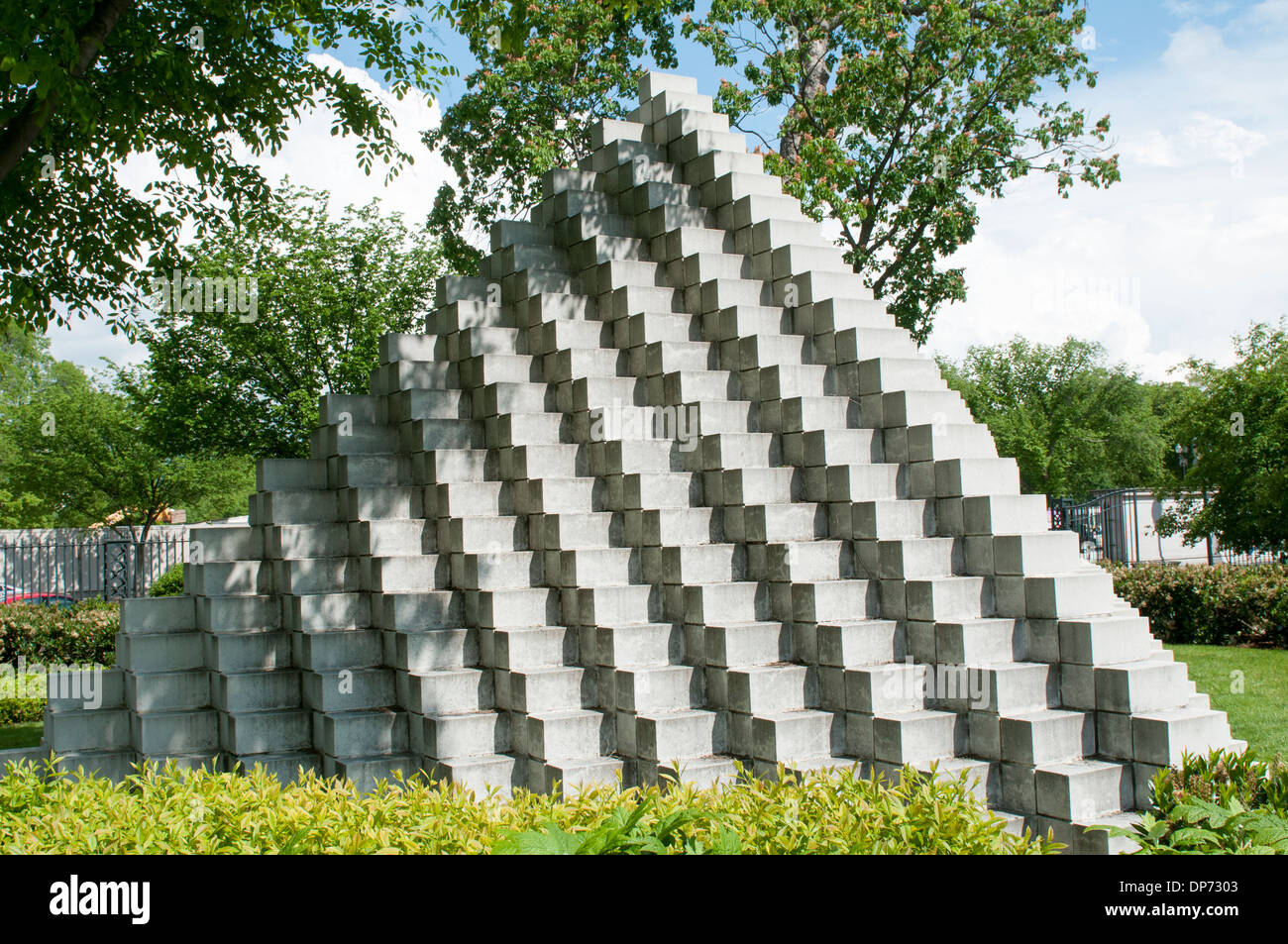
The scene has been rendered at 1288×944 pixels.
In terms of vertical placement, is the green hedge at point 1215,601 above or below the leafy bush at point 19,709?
above

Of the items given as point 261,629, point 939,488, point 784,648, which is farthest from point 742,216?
point 261,629

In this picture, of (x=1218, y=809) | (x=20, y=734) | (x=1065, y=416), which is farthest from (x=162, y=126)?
(x=1065, y=416)

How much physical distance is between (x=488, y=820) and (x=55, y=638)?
14895 mm

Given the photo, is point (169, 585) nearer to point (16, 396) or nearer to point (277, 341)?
point (277, 341)

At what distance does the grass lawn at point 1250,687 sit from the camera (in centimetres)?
1019

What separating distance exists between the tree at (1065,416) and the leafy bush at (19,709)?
39.4 m

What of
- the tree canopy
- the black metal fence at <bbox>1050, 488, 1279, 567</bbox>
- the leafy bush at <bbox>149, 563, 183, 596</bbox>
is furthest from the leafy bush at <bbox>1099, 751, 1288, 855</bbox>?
the tree canopy

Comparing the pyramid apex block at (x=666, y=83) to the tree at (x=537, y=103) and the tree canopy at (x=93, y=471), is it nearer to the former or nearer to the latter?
the tree at (x=537, y=103)

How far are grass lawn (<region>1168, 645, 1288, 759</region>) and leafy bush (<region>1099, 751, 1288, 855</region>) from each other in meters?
A: 2.76

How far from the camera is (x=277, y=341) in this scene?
24.9 metres

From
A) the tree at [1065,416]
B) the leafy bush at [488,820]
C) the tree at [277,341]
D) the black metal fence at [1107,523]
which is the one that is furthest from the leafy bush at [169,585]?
the tree at [1065,416]

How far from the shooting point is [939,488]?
796 cm
